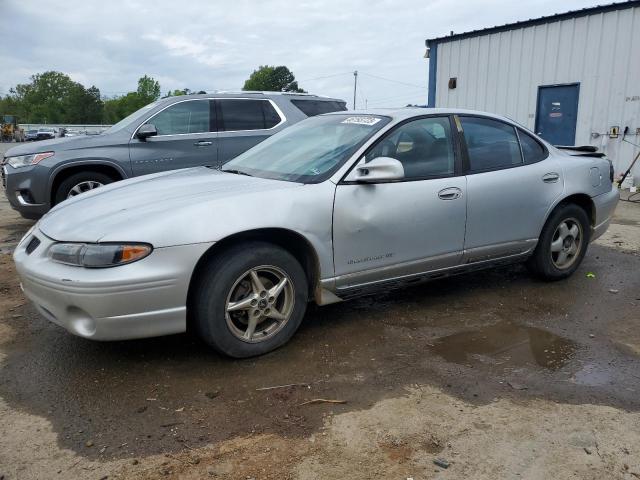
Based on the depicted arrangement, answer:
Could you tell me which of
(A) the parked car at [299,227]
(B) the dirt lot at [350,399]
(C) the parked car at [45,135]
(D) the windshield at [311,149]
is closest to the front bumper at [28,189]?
(B) the dirt lot at [350,399]

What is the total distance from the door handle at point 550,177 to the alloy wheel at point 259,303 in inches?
97.6

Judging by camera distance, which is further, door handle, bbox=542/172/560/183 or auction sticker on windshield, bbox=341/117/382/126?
door handle, bbox=542/172/560/183

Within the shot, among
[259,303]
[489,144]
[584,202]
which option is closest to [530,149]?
[489,144]

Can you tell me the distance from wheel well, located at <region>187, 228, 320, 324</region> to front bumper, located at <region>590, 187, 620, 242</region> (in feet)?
9.58

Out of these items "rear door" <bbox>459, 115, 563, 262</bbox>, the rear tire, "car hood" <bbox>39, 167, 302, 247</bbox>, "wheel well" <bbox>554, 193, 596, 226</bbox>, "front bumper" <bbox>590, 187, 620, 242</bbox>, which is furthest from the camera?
"front bumper" <bbox>590, 187, 620, 242</bbox>

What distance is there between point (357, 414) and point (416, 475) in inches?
20.8

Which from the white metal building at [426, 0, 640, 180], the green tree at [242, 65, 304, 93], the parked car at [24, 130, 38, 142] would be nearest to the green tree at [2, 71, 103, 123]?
the green tree at [242, 65, 304, 93]

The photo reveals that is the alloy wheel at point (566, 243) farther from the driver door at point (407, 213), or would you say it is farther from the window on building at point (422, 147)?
the window on building at point (422, 147)

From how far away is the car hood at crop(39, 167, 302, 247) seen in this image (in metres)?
2.96

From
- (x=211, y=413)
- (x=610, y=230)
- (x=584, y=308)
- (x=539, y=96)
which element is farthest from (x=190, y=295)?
(x=539, y=96)

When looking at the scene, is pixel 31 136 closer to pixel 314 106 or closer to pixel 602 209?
pixel 314 106

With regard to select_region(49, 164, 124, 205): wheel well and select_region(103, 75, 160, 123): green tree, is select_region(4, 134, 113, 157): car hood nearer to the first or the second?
select_region(49, 164, 124, 205): wheel well

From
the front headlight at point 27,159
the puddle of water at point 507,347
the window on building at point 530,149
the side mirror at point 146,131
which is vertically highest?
the side mirror at point 146,131

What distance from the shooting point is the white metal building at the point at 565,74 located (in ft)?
34.5
